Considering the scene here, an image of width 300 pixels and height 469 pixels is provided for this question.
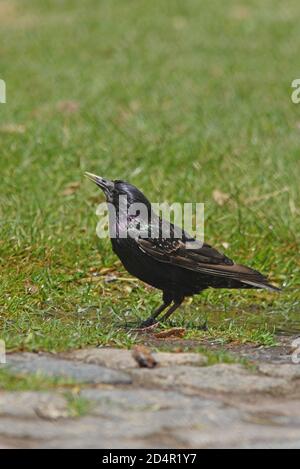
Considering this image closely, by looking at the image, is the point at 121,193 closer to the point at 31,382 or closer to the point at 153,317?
the point at 153,317

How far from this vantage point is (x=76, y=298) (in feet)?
21.5

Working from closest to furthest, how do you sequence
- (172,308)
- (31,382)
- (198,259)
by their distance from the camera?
(31,382)
(198,259)
(172,308)

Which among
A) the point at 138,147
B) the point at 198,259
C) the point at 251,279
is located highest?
the point at 138,147

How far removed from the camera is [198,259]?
234 inches

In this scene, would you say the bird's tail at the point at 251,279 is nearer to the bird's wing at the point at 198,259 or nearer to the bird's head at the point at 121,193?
the bird's wing at the point at 198,259

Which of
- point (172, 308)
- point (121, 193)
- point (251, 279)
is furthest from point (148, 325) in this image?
point (121, 193)

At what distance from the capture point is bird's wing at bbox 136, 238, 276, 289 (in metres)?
5.83

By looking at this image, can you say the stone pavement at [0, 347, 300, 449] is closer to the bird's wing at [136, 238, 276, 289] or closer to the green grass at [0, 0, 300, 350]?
the green grass at [0, 0, 300, 350]

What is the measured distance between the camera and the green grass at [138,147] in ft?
21.4

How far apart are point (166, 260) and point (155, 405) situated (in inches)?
76.4

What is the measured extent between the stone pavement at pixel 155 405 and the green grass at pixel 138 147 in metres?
0.44

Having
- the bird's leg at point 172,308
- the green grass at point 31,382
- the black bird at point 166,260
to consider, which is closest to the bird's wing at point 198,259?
the black bird at point 166,260

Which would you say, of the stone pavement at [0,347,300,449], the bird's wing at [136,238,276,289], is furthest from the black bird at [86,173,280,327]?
the stone pavement at [0,347,300,449]

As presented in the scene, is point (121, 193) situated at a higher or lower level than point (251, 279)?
higher
